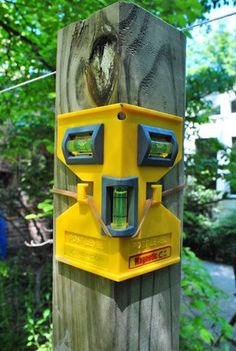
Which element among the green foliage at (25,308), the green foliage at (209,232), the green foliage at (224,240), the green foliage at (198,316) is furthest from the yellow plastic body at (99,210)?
the green foliage at (224,240)

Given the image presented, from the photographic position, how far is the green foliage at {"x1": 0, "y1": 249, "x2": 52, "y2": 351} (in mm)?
2115

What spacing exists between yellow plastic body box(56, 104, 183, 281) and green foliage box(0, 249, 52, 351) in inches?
62.4

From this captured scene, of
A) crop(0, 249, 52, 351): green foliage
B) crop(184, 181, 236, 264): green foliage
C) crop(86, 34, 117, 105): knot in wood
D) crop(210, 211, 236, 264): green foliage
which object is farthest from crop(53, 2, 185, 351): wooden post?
crop(210, 211, 236, 264): green foliage

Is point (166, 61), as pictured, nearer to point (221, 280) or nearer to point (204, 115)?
point (204, 115)

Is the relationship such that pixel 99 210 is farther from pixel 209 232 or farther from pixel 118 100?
pixel 209 232

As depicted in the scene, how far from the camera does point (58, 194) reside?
660 mm

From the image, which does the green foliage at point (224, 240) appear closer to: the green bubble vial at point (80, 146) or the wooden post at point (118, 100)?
the wooden post at point (118, 100)

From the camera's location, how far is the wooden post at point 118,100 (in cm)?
55

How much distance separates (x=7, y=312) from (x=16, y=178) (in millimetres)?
1721

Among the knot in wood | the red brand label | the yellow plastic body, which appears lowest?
the red brand label

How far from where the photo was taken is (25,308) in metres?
2.49

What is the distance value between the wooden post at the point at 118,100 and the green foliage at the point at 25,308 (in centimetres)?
148

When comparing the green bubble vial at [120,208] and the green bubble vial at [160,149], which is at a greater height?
the green bubble vial at [160,149]

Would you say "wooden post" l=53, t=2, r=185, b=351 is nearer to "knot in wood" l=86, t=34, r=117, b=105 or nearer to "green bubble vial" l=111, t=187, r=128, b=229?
"knot in wood" l=86, t=34, r=117, b=105
